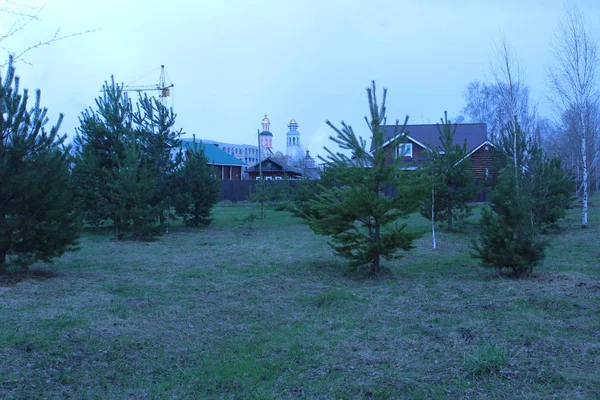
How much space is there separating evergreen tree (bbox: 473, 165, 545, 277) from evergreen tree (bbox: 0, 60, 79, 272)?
7017mm

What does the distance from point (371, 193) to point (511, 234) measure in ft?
7.59

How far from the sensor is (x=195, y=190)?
2008 centimetres

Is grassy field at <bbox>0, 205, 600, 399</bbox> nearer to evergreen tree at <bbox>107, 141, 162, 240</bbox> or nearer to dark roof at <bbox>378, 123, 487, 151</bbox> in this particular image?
evergreen tree at <bbox>107, 141, 162, 240</bbox>

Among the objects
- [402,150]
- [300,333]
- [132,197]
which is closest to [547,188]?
[402,150]

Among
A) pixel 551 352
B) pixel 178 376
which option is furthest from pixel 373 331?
pixel 178 376

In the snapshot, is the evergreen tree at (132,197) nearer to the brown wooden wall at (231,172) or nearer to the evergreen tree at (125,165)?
Result: the evergreen tree at (125,165)

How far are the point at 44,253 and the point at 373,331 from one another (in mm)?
5938

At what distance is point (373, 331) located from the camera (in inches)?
233

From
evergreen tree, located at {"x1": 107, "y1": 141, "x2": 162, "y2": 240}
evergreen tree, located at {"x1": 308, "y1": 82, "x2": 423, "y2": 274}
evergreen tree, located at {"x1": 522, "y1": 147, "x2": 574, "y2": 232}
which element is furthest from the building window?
evergreen tree, located at {"x1": 107, "y1": 141, "x2": 162, "y2": 240}

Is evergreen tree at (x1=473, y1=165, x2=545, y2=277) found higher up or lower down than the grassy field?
higher up

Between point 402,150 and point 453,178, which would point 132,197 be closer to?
point 402,150

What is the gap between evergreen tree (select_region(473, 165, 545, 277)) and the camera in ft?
26.4

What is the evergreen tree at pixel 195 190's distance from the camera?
63.3 feet

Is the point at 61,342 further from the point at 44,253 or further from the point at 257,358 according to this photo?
the point at 44,253
